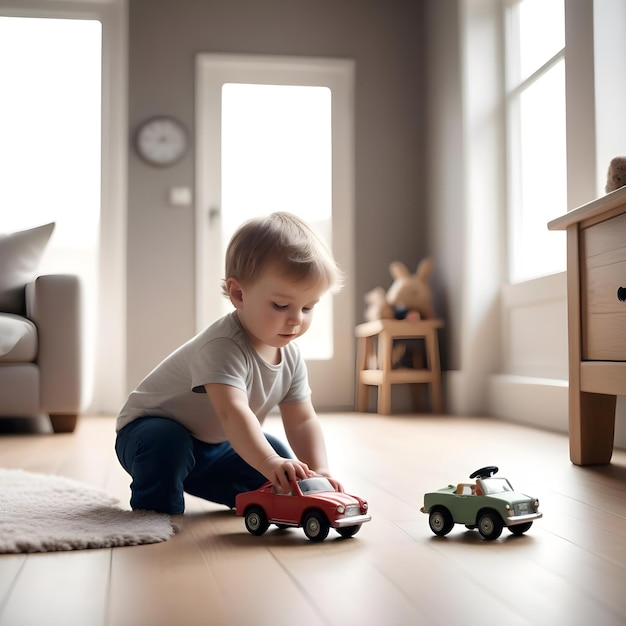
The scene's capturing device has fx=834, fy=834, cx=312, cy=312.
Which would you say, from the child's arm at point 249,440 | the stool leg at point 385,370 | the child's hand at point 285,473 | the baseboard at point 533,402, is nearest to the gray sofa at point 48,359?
the stool leg at point 385,370

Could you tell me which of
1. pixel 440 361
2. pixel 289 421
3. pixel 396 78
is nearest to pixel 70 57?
pixel 396 78

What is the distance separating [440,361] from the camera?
4570mm

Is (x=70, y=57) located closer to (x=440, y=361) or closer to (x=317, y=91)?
(x=317, y=91)

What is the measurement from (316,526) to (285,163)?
3748 millimetres

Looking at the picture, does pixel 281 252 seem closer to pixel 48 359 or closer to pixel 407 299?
pixel 48 359

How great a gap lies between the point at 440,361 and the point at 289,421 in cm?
301

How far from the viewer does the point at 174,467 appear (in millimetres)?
1555

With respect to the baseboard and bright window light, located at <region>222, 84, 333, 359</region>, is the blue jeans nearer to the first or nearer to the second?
the baseboard

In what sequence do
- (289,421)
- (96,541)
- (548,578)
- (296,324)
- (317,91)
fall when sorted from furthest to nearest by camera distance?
(317,91) < (289,421) < (296,324) < (96,541) < (548,578)

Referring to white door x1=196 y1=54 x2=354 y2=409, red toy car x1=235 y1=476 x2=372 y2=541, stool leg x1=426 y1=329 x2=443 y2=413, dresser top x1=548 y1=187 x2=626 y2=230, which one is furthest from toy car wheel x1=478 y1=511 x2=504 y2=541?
white door x1=196 y1=54 x2=354 y2=409

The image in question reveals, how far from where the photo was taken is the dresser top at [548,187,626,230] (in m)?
2.02

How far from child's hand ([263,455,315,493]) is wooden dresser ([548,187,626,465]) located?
1058mm

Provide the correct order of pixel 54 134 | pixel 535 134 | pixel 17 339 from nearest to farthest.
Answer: pixel 17 339 < pixel 535 134 < pixel 54 134

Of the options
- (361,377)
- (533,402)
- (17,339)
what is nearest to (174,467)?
(17,339)
